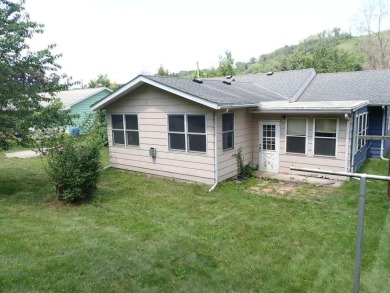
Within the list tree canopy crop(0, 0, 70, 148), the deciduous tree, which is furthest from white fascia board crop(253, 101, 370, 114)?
the deciduous tree

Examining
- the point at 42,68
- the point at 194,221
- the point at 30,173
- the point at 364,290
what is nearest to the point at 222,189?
the point at 194,221

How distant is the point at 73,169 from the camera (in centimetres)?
773

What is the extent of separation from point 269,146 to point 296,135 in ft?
3.35

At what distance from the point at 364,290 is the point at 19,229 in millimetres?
6183

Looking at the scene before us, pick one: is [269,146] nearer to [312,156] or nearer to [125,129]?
[312,156]

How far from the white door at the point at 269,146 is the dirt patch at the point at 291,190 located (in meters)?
1.08

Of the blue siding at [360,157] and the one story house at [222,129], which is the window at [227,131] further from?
the blue siding at [360,157]

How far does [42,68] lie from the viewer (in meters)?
8.83

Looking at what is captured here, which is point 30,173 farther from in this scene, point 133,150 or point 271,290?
point 271,290

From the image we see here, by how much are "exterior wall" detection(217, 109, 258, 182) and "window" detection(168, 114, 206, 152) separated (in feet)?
1.81

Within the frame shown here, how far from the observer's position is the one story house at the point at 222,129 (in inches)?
354

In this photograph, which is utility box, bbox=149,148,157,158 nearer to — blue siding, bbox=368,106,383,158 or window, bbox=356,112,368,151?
window, bbox=356,112,368,151

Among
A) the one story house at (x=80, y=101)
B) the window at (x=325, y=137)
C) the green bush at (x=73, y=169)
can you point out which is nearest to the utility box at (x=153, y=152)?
the green bush at (x=73, y=169)

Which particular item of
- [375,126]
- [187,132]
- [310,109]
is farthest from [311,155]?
[375,126]
